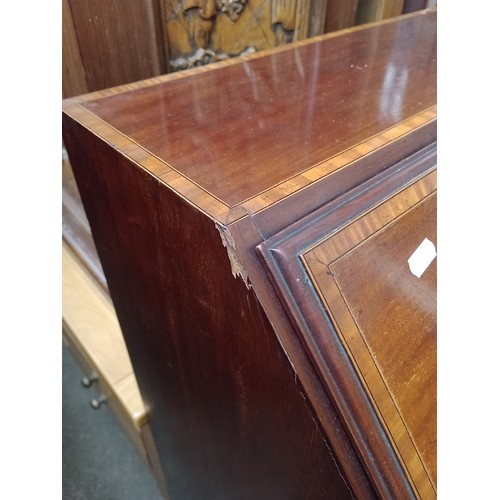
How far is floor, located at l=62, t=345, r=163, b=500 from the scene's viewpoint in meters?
1.35

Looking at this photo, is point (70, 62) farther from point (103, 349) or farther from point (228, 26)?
point (103, 349)

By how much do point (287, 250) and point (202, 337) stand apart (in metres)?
0.21

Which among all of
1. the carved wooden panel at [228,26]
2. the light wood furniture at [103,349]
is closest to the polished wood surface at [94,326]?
the light wood furniture at [103,349]

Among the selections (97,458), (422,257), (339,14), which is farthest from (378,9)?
(97,458)

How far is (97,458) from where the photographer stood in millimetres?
1430

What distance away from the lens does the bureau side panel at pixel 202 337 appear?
1.35 ft

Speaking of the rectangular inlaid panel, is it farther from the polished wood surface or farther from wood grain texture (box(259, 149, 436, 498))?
the polished wood surface

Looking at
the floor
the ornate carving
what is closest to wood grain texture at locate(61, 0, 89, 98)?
the ornate carving

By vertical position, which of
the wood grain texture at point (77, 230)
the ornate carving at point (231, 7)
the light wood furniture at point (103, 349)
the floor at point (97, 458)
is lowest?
the floor at point (97, 458)

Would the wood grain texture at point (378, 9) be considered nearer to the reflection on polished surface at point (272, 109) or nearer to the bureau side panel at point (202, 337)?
the reflection on polished surface at point (272, 109)

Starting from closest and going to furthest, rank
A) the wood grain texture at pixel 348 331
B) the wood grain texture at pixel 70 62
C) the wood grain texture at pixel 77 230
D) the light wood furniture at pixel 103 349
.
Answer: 1. the wood grain texture at pixel 348 331
2. the wood grain texture at pixel 70 62
3. the light wood furniture at pixel 103 349
4. the wood grain texture at pixel 77 230

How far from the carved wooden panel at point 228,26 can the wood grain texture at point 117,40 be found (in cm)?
4

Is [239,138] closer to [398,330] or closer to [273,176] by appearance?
[273,176]

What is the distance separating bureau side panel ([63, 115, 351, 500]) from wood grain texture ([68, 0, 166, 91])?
1.20ft
